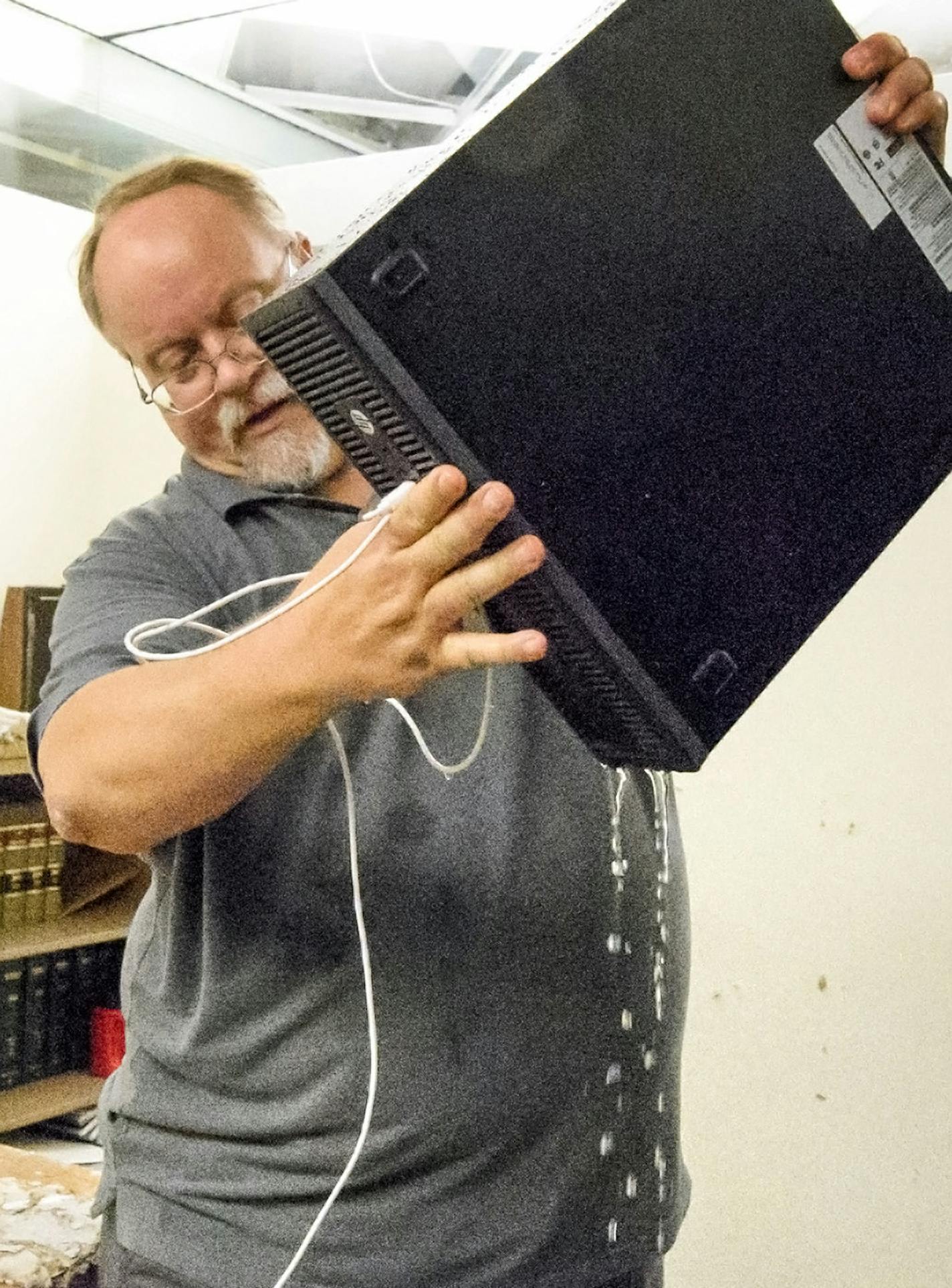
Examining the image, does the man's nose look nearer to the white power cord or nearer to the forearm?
the white power cord

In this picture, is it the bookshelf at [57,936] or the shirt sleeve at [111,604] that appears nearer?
the shirt sleeve at [111,604]

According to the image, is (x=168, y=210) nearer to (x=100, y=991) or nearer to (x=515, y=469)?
(x=515, y=469)

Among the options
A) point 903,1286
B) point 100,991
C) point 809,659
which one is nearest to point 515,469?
point 809,659

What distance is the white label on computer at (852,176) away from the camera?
28.3 inches

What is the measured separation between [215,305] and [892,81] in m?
0.58

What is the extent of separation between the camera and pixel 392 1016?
0.86 m

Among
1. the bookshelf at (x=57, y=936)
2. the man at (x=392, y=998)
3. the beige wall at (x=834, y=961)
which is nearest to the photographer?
the man at (x=392, y=998)

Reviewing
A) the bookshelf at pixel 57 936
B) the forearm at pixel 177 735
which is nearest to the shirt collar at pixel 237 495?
the forearm at pixel 177 735

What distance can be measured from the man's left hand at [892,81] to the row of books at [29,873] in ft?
6.20

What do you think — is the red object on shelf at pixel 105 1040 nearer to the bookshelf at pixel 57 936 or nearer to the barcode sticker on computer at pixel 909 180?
the bookshelf at pixel 57 936

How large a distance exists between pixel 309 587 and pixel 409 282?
0.15m

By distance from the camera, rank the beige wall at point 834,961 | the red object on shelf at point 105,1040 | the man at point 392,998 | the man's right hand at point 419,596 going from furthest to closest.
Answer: the red object on shelf at point 105,1040, the beige wall at point 834,961, the man at point 392,998, the man's right hand at point 419,596

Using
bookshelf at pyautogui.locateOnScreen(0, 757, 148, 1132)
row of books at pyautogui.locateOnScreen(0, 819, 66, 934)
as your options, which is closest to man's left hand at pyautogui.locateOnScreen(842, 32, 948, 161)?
bookshelf at pyautogui.locateOnScreen(0, 757, 148, 1132)

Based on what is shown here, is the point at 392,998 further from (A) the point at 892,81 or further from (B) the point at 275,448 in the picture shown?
(A) the point at 892,81
